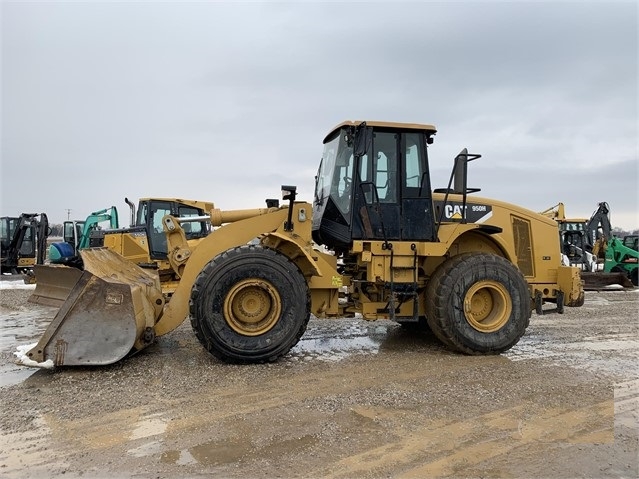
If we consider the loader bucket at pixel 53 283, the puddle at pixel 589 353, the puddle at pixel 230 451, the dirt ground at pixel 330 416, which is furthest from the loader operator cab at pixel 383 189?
the loader bucket at pixel 53 283

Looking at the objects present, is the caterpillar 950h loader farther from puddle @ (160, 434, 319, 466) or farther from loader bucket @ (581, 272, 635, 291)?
loader bucket @ (581, 272, 635, 291)

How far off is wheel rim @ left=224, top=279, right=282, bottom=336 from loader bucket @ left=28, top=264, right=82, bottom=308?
2304 mm

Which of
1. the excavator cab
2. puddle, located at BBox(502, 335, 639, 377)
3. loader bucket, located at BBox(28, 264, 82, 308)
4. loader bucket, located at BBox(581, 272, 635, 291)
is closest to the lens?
puddle, located at BBox(502, 335, 639, 377)

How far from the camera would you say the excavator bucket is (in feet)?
15.5

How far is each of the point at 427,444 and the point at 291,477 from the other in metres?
1.02

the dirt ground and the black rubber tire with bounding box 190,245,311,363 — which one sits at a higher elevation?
the black rubber tire with bounding box 190,245,311,363

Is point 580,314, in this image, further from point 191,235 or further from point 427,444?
point 191,235

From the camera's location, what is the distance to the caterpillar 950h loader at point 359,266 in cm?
523

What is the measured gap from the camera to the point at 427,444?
135 inches

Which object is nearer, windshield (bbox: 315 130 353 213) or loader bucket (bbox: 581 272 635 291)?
windshield (bbox: 315 130 353 213)

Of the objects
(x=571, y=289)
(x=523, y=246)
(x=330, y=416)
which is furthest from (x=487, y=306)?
(x=330, y=416)

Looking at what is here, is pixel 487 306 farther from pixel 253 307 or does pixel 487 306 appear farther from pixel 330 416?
pixel 330 416

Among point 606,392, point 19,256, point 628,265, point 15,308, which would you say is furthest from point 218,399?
point 19,256

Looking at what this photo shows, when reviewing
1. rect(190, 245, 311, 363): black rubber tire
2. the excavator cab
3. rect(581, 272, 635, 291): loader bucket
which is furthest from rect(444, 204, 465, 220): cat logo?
the excavator cab
